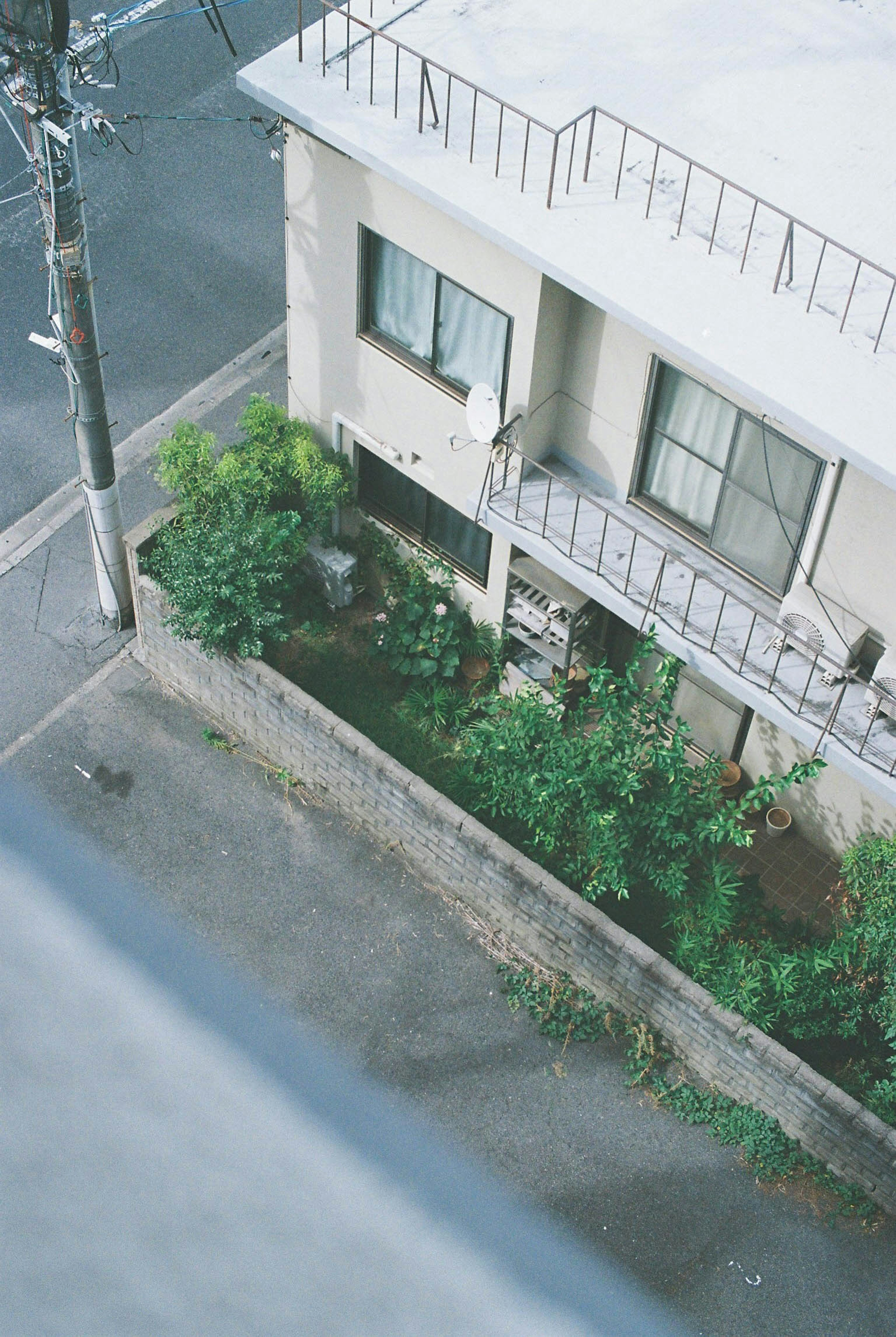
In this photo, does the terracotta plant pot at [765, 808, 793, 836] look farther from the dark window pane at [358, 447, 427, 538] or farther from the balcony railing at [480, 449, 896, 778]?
the dark window pane at [358, 447, 427, 538]

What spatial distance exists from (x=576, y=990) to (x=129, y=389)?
11.5 meters

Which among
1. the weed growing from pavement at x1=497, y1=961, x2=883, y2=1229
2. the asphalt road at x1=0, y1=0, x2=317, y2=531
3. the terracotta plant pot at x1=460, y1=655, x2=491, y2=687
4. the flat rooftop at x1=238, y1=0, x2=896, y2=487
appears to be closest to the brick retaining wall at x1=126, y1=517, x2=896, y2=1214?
the weed growing from pavement at x1=497, y1=961, x2=883, y2=1229

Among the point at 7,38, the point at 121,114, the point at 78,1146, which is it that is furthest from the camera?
the point at 121,114

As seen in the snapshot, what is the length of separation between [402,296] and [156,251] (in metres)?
8.92

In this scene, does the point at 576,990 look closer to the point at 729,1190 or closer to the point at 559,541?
the point at 729,1190

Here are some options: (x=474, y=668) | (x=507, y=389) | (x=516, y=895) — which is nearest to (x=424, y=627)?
(x=474, y=668)

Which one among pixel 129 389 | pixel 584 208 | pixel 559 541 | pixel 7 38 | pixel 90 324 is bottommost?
pixel 129 389

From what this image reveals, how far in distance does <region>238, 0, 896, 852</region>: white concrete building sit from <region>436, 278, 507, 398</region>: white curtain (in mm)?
37

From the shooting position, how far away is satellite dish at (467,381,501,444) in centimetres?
1691

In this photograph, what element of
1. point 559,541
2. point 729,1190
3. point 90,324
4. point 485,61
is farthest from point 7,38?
point 729,1190

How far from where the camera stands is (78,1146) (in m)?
16.6

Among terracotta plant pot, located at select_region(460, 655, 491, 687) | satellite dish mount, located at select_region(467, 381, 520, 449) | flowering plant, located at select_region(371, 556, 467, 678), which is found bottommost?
terracotta plant pot, located at select_region(460, 655, 491, 687)

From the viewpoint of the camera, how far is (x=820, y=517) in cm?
1572

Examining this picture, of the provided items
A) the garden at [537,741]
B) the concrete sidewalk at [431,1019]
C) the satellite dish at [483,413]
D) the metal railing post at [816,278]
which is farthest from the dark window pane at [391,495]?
the metal railing post at [816,278]
